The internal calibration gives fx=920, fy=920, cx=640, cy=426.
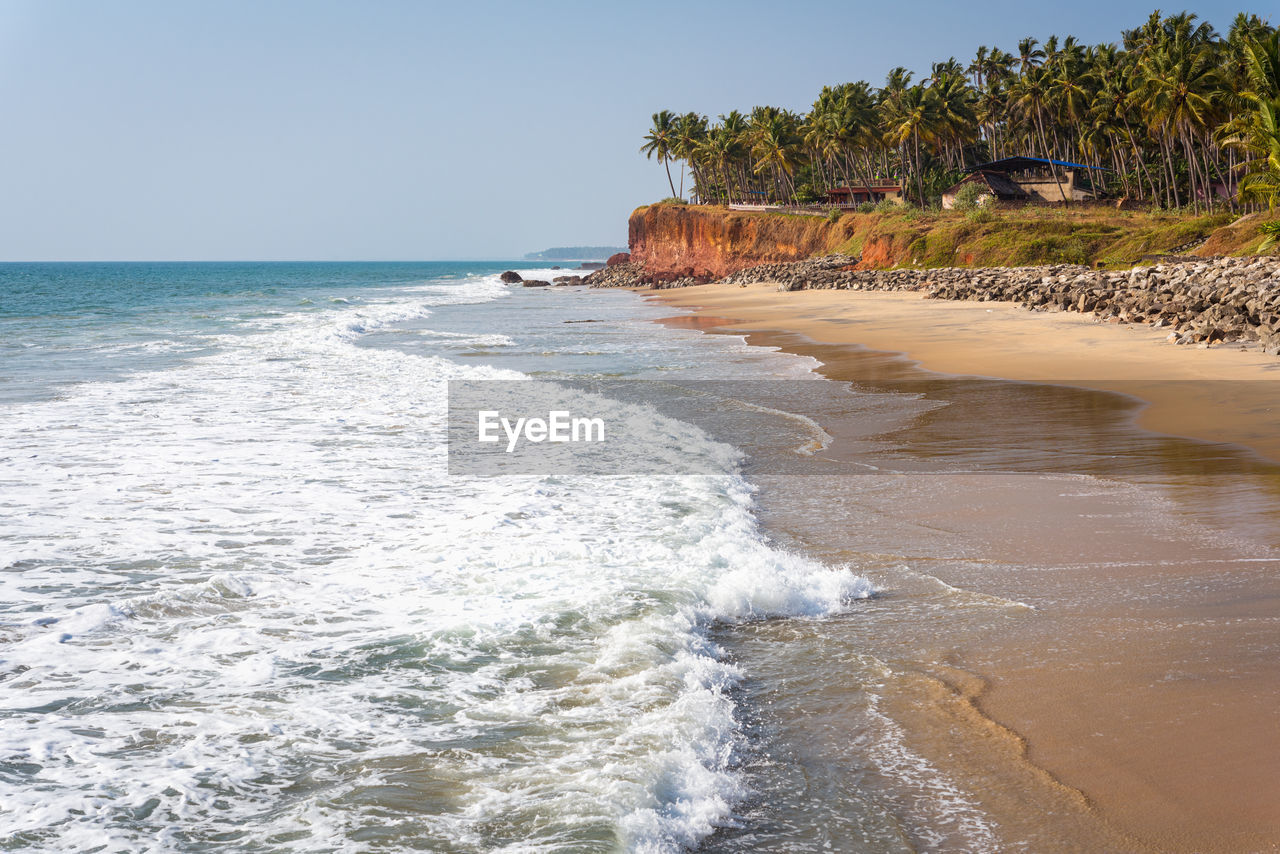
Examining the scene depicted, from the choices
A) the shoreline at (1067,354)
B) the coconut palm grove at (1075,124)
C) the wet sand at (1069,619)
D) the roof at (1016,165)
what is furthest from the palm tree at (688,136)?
the wet sand at (1069,619)

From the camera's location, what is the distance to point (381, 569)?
23.2 feet

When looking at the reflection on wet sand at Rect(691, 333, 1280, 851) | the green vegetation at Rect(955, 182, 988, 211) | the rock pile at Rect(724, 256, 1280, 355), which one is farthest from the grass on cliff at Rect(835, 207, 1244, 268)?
the reflection on wet sand at Rect(691, 333, 1280, 851)

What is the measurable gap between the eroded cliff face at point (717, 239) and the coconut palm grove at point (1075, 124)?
801 centimetres

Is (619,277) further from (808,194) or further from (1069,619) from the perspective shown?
(1069,619)

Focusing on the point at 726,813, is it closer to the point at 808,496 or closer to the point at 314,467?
the point at 808,496

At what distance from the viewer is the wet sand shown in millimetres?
3896

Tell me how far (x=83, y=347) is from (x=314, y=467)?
21847 millimetres

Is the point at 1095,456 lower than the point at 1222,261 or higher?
lower

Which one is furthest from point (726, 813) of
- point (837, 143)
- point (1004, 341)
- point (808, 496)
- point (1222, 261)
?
point (837, 143)

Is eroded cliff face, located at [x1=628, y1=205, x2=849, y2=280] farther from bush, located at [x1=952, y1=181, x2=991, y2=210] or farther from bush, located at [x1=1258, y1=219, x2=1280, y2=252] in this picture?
bush, located at [x1=1258, y1=219, x2=1280, y2=252]

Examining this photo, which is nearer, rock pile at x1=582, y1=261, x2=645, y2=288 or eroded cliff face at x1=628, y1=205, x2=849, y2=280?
eroded cliff face at x1=628, y1=205, x2=849, y2=280

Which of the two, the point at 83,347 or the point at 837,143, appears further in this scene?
the point at 837,143

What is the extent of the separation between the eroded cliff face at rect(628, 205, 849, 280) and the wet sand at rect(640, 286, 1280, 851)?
192 feet

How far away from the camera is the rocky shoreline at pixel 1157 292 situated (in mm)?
19250
